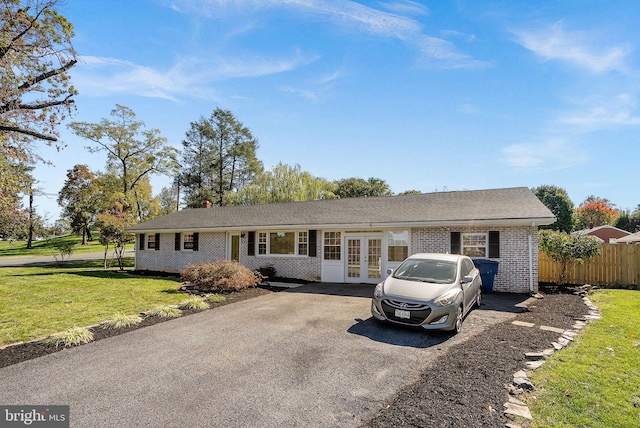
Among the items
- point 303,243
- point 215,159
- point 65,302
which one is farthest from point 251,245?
point 215,159

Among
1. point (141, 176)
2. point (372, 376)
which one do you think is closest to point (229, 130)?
point (141, 176)

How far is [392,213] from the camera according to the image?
46.2 feet

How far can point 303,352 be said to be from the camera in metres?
5.55

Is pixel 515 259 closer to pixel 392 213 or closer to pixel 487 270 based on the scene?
pixel 487 270

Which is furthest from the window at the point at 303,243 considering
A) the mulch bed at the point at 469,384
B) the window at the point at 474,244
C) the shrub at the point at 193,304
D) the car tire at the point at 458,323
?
the mulch bed at the point at 469,384

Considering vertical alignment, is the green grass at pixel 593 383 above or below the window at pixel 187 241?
below

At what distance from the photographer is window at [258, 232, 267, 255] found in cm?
1642

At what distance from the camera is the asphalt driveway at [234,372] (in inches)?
143

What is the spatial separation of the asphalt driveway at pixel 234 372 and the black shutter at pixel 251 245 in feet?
28.2

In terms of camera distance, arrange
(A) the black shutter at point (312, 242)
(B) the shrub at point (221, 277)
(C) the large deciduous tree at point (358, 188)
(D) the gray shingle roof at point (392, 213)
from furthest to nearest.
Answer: (C) the large deciduous tree at point (358, 188) < (A) the black shutter at point (312, 242) < (B) the shrub at point (221, 277) < (D) the gray shingle roof at point (392, 213)

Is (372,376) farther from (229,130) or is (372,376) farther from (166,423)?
(229,130)

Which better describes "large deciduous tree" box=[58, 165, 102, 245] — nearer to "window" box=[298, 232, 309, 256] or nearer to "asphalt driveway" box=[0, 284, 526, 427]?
"window" box=[298, 232, 309, 256]

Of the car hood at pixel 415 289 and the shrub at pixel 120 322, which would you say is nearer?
the car hood at pixel 415 289

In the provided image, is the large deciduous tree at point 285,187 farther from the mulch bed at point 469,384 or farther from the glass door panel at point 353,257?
the mulch bed at point 469,384
